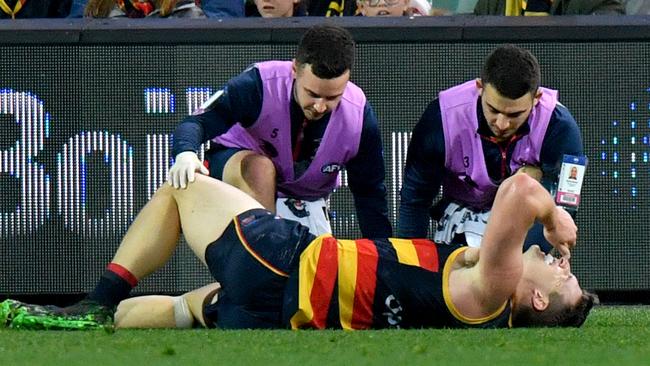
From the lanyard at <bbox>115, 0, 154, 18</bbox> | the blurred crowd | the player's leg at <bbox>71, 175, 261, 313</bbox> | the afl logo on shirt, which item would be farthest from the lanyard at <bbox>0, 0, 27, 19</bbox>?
the player's leg at <bbox>71, 175, 261, 313</bbox>

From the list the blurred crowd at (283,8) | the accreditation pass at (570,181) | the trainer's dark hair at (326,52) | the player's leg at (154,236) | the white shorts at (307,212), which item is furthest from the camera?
the blurred crowd at (283,8)

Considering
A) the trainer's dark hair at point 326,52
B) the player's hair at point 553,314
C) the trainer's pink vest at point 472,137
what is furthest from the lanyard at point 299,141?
the player's hair at point 553,314

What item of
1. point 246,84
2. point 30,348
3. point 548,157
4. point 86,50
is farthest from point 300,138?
point 30,348

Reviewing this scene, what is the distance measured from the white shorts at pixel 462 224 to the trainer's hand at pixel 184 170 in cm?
144

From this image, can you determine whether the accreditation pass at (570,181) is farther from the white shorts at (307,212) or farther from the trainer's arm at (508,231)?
the white shorts at (307,212)

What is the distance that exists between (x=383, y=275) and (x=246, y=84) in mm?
1566

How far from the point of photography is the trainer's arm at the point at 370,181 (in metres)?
7.93

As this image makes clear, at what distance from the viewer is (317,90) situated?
7.48 m

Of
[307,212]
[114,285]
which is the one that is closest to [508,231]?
[114,285]

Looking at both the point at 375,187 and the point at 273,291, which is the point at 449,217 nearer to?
the point at 375,187

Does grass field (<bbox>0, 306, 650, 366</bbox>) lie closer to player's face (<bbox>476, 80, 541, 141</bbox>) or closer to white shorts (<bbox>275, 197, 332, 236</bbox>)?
player's face (<bbox>476, 80, 541, 141</bbox>)

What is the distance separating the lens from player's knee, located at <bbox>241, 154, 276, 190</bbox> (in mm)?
7727

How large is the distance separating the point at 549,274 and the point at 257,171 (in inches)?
62.7

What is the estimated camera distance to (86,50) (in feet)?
29.9
